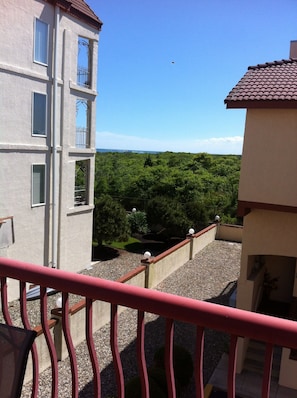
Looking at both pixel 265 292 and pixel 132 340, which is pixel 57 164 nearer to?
pixel 132 340

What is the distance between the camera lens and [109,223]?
64.7 ft

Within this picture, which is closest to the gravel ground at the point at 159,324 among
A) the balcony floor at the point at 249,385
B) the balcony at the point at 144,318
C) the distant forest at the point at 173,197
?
the balcony floor at the point at 249,385

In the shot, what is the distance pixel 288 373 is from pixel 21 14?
41.8 feet

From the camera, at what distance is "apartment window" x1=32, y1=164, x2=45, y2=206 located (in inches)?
527

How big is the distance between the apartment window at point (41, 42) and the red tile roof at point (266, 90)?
773 centimetres

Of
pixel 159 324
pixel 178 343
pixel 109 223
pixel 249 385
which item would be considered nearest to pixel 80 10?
pixel 109 223

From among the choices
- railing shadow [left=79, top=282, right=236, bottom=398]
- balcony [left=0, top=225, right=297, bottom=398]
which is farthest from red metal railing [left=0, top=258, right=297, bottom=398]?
railing shadow [left=79, top=282, right=236, bottom=398]

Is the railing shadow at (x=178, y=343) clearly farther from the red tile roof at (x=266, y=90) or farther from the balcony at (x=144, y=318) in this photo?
the balcony at (x=144, y=318)

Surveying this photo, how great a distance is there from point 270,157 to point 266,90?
53.8 inches

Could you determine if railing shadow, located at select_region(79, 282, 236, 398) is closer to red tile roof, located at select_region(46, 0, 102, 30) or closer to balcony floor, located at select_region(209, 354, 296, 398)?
balcony floor, located at select_region(209, 354, 296, 398)

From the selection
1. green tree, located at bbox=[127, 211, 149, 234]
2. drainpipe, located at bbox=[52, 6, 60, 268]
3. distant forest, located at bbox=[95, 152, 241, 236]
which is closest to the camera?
drainpipe, located at bbox=[52, 6, 60, 268]

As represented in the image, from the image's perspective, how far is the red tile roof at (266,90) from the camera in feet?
23.4

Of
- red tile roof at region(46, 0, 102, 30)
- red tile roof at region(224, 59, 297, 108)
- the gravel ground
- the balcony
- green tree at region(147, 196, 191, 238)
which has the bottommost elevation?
the gravel ground

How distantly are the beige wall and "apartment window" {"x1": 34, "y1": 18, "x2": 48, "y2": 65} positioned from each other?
8604mm
